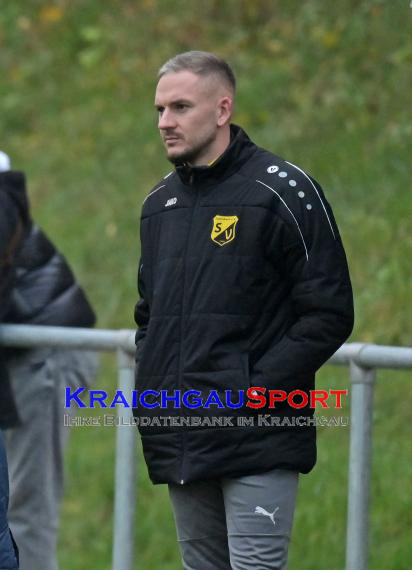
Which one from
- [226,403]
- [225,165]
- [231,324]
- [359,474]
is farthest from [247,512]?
[225,165]

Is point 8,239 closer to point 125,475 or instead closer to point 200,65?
point 125,475

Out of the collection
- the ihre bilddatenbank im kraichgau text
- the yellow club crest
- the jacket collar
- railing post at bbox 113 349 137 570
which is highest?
the jacket collar

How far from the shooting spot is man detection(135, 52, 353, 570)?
3.86 meters

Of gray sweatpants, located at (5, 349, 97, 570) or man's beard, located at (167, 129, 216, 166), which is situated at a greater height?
man's beard, located at (167, 129, 216, 166)

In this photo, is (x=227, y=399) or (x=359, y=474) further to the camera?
(x=359, y=474)

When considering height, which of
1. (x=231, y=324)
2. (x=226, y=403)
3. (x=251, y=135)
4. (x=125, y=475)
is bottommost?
(x=125, y=475)

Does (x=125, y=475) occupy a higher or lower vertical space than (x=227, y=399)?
lower

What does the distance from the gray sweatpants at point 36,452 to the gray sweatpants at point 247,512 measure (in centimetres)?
150

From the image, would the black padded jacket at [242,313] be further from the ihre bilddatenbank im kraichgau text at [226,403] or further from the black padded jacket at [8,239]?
the black padded jacket at [8,239]

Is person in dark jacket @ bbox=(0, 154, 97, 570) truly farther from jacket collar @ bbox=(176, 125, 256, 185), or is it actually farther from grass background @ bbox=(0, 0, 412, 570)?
jacket collar @ bbox=(176, 125, 256, 185)

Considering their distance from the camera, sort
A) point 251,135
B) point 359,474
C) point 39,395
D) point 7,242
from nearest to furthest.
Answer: point 359,474
point 7,242
point 39,395
point 251,135

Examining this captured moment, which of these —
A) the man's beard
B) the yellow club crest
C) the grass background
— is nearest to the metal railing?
the grass background

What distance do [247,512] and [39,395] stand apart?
1752mm

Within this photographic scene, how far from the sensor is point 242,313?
3.90 m
